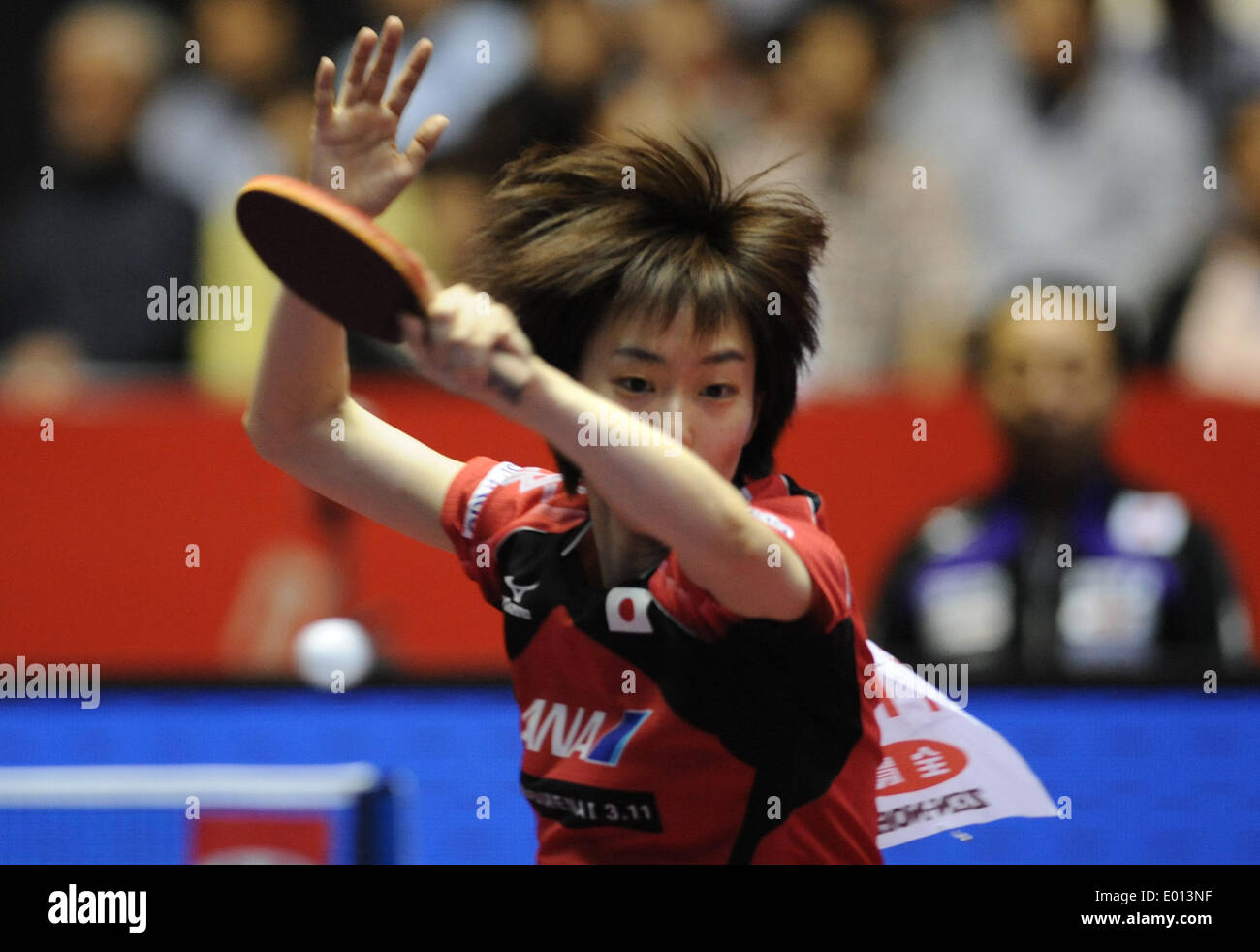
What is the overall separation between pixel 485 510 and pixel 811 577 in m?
0.54

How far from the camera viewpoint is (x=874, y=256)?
5730 mm

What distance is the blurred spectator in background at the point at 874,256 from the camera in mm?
5695

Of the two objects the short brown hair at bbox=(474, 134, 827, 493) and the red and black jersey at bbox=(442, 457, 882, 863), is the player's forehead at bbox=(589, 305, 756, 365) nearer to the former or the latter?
the short brown hair at bbox=(474, 134, 827, 493)

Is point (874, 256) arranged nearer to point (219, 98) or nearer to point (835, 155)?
point (835, 155)

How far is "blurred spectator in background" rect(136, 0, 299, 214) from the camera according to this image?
272 inches

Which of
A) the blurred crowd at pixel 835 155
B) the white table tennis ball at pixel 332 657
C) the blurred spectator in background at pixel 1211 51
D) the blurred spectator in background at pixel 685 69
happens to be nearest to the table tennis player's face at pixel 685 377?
the white table tennis ball at pixel 332 657

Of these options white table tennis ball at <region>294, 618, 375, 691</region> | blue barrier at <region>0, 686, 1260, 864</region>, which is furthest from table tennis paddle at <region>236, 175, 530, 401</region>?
white table tennis ball at <region>294, 618, 375, 691</region>

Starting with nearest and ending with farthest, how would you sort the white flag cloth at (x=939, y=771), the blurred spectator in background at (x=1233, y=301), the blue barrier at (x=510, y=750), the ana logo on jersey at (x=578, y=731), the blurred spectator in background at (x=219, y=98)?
the ana logo on jersey at (x=578, y=731) → the white flag cloth at (x=939, y=771) → the blue barrier at (x=510, y=750) → the blurred spectator in background at (x=1233, y=301) → the blurred spectator in background at (x=219, y=98)

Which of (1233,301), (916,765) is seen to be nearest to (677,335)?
(916,765)

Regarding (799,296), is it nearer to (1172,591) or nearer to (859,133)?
(1172,591)

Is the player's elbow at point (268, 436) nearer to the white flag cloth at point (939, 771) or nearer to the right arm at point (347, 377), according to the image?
the right arm at point (347, 377)

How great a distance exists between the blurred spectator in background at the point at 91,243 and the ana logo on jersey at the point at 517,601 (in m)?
3.97

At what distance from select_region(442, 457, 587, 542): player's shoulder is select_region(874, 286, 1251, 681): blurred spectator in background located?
5.98 ft
